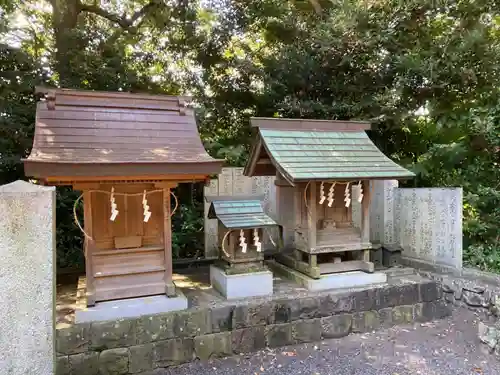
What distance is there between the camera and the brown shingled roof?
13.0 feet

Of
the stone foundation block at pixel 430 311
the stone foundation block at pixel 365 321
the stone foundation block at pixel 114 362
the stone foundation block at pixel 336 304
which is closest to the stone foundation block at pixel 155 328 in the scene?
the stone foundation block at pixel 114 362

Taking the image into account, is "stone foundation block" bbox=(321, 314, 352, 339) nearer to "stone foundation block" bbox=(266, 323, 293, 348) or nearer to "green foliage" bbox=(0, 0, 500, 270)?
"stone foundation block" bbox=(266, 323, 293, 348)

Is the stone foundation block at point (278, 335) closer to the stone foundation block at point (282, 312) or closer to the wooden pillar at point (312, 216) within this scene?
the stone foundation block at point (282, 312)

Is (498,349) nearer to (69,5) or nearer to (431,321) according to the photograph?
(431,321)

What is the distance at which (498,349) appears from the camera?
4.43 m

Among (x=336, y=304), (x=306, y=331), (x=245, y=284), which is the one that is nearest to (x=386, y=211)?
(x=336, y=304)

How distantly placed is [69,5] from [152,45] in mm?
2013

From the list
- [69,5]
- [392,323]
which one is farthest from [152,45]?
[392,323]

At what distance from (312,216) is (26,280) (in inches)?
162

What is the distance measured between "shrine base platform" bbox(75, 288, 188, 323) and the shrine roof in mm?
2256

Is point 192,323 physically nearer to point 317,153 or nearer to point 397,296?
point 317,153

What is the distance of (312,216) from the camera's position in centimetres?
543

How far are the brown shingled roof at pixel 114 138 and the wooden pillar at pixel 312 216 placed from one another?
1.64 m

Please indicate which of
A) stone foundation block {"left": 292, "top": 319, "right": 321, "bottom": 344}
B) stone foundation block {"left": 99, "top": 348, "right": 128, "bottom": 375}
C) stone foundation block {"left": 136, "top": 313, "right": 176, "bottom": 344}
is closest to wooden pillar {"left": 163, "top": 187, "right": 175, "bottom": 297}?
stone foundation block {"left": 136, "top": 313, "right": 176, "bottom": 344}
